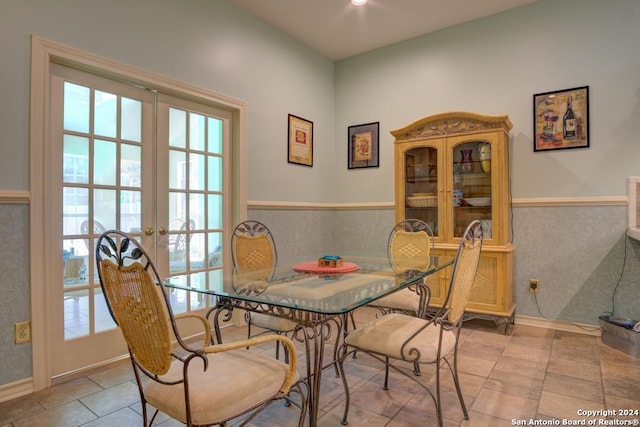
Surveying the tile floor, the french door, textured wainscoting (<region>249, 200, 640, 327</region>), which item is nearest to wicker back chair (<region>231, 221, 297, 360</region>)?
the french door

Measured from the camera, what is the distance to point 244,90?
10.8 ft

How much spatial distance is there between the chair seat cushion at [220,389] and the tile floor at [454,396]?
569mm

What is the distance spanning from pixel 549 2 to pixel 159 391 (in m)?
3.95

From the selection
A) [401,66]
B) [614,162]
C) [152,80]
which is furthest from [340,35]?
[614,162]

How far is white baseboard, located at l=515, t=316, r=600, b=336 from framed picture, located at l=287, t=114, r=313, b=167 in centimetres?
253

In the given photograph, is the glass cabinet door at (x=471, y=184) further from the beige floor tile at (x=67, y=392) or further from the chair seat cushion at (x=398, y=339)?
the beige floor tile at (x=67, y=392)

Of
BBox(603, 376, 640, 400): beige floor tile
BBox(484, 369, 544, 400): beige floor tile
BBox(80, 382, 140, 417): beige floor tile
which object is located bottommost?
BBox(80, 382, 140, 417): beige floor tile

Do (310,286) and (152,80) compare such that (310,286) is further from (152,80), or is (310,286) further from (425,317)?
(152,80)

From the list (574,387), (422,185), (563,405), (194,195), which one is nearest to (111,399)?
(194,195)

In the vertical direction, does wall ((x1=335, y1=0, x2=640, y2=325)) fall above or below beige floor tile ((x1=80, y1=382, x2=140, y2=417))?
above

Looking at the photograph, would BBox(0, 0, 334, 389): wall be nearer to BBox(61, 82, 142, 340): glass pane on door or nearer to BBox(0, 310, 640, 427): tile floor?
BBox(61, 82, 142, 340): glass pane on door

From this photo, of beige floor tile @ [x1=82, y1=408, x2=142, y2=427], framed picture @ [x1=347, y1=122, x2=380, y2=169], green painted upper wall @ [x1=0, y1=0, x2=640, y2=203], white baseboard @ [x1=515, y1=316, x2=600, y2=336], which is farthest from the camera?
framed picture @ [x1=347, y1=122, x2=380, y2=169]

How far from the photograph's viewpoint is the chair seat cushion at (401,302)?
7.91ft

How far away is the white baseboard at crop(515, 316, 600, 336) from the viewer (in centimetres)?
300
